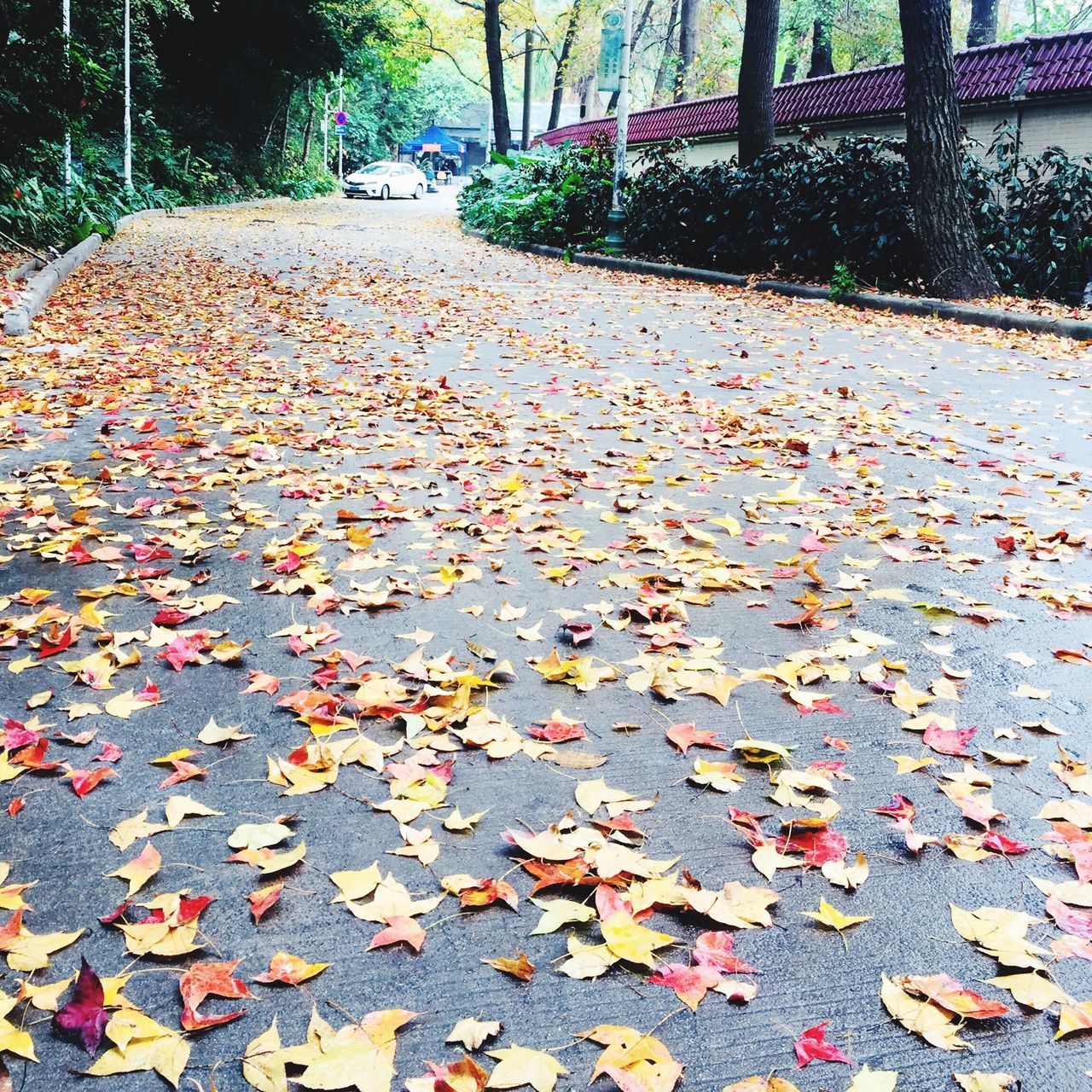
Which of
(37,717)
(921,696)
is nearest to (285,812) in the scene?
(37,717)

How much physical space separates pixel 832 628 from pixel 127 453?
358 centimetres

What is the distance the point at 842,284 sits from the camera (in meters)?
12.4

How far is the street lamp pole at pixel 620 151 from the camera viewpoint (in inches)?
640

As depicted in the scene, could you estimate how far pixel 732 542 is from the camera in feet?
13.3

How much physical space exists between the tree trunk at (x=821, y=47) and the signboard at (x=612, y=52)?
938 centimetres

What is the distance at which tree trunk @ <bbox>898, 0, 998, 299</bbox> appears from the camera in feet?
36.4

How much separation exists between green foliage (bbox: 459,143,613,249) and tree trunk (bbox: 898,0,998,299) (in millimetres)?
7519

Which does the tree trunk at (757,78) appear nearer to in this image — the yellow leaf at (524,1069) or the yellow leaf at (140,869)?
the yellow leaf at (140,869)

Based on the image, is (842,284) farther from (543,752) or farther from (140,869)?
(140,869)

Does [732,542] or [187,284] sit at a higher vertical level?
[187,284]

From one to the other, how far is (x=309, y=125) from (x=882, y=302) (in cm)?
3401

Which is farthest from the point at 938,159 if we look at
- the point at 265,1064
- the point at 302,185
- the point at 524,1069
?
the point at 302,185

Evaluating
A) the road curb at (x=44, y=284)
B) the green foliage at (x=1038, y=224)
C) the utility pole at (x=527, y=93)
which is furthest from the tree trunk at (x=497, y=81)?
the green foliage at (x=1038, y=224)

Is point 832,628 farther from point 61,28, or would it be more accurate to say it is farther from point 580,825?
point 61,28
